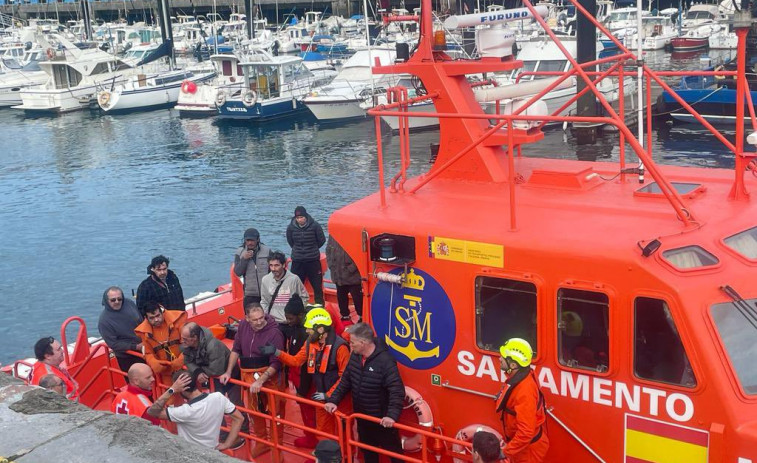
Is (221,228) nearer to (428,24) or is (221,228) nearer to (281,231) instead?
(281,231)

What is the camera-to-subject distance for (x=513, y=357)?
5.73 m

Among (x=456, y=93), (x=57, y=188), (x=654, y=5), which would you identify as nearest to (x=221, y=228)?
(x=57, y=188)

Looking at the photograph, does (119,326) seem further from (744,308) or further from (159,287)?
(744,308)

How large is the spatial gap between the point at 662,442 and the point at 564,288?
1.22m

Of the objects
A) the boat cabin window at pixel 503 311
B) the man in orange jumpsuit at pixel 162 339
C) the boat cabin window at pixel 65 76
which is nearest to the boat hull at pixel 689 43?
the boat cabin window at pixel 65 76

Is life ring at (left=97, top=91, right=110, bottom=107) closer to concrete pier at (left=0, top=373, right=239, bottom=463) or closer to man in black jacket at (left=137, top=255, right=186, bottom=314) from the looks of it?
man in black jacket at (left=137, top=255, right=186, bottom=314)

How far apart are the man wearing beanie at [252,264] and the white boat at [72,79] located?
155ft

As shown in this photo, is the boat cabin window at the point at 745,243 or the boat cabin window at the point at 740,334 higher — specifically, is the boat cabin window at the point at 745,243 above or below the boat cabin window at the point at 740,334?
above

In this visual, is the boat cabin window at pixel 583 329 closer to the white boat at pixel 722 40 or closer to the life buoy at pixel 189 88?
the life buoy at pixel 189 88

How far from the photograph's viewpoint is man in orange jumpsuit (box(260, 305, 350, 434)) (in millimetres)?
7180

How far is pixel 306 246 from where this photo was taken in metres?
10.6

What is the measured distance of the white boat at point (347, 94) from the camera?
42.8m

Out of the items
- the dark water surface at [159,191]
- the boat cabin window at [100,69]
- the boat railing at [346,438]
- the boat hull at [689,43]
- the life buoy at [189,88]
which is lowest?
the dark water surface at [159,191]

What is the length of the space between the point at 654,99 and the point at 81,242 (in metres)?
26.0
